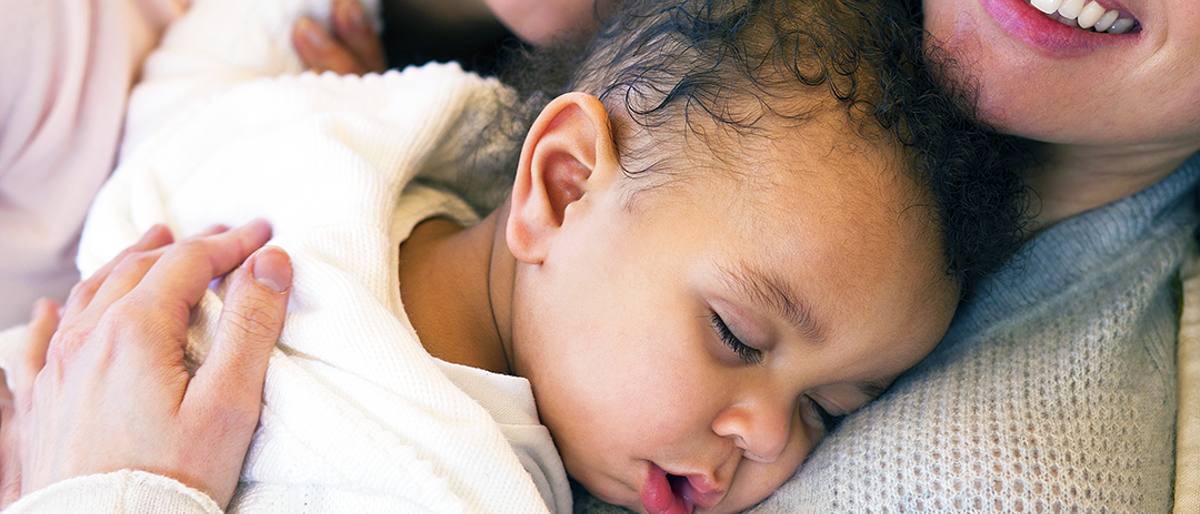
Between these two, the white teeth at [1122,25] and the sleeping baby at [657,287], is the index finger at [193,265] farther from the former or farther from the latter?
the white teeth at [1122,25]

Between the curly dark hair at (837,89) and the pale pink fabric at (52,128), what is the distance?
99 centimetres

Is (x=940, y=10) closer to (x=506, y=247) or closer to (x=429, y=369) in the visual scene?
(x=506, y=247)

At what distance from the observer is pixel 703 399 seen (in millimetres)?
954

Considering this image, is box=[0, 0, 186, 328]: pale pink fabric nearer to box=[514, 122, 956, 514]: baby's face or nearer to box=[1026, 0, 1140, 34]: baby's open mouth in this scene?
box=[514, 122, 956, 514]: baby's face

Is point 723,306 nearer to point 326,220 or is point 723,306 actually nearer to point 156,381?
point 326,220

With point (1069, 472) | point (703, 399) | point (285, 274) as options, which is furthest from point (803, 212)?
point (285, 274)

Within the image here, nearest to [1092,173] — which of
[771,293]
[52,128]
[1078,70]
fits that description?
[1078,70]

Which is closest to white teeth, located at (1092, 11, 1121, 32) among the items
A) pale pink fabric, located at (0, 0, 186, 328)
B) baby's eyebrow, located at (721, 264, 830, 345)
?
baby's eyebrow, located at (721, 264, 830, 345)

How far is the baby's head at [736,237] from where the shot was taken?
934mm

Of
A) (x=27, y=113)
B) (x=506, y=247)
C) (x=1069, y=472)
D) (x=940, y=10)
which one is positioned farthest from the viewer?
(x=27, y=113)

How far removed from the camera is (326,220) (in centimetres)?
108

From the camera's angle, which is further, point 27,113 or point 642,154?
point 27,113

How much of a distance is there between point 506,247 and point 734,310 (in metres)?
0.39

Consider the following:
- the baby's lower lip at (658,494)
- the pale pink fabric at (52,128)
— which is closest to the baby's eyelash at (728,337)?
the baby's lower lip at (658,494)
